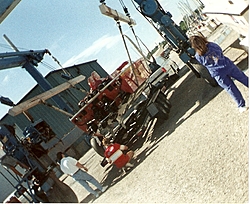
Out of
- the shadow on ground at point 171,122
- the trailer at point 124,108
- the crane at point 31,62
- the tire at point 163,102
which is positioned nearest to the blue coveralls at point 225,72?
the shadow on ground at point 171,122

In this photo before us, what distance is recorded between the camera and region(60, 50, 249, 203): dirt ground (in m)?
3.95

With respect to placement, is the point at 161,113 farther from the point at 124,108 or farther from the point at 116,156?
the point at 116,156

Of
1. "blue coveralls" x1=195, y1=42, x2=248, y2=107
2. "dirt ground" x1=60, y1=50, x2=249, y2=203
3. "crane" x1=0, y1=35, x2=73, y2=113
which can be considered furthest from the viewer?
"crane" x1=0, y1=35, x2=73, y2=113

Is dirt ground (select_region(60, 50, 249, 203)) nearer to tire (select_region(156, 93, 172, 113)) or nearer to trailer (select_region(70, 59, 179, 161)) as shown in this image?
tire (select_region(156, 93, 172, 113))

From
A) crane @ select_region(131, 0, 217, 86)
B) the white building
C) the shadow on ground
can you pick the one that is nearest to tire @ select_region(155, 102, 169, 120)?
the shadow on ground

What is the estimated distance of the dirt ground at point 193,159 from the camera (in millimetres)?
3951

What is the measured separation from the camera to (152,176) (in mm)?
5703

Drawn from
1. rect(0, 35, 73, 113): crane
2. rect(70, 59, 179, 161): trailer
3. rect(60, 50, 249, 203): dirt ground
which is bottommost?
A: rect(60, 50, 249, 203): dirt ground

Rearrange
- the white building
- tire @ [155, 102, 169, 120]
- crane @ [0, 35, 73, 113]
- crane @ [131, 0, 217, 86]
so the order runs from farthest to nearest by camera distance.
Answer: crane @ [0, 35, 73, 113] < tire @ [155, 102, 169, 120] < crane @ [131, 0, 217, 86] < the white building

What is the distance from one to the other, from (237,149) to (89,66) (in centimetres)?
2111

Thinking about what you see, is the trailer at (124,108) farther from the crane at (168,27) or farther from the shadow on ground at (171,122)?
the crane at (168,27)

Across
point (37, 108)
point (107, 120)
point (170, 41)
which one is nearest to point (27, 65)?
point (37, 108)

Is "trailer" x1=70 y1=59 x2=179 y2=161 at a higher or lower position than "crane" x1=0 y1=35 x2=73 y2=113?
lower

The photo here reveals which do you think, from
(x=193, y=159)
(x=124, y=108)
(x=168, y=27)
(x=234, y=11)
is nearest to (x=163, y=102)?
(x=124, y=108)
